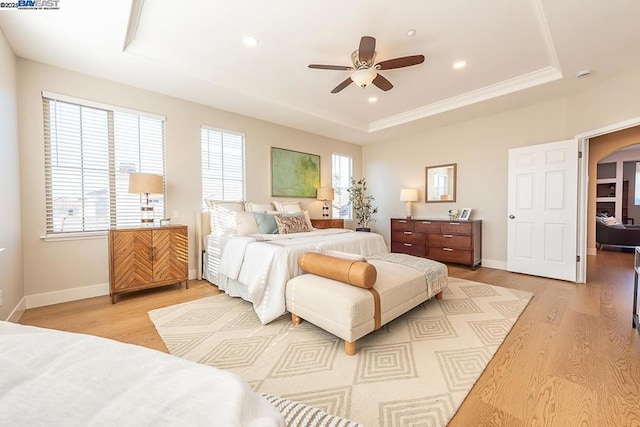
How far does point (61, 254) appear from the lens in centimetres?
311

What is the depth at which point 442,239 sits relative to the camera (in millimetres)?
4891

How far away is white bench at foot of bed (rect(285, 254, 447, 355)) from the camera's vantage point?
1984mm

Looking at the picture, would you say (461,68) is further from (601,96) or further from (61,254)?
(61,254)

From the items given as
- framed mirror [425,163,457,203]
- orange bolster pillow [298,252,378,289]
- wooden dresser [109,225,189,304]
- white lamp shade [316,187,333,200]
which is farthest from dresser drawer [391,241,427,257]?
wooden dresser [109,225,189,304]

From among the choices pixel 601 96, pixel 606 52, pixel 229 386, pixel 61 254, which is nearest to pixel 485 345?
pixel 229 386

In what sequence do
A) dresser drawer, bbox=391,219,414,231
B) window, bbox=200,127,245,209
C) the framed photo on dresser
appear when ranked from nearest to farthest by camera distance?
window, bbox=200,127,245,209 < the framed photo on dresser < dresser drawer, bbox=391,219,414,231

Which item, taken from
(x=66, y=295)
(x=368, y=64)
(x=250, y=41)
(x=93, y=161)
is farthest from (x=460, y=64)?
(x=66, y=295)

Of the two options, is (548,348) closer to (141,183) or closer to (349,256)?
(349,256)

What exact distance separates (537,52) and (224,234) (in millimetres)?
4451

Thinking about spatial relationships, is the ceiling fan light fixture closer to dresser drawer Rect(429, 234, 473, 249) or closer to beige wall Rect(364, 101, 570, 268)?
beige wall Rect(364, 101, 570, 268)

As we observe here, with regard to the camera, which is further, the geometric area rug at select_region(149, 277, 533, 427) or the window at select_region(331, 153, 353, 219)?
the window at select_region(331, 153, 353, 219)

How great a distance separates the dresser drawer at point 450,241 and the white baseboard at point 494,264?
0.59 metres

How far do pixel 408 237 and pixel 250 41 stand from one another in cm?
435

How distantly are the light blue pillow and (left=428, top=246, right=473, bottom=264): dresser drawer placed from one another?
311cm
